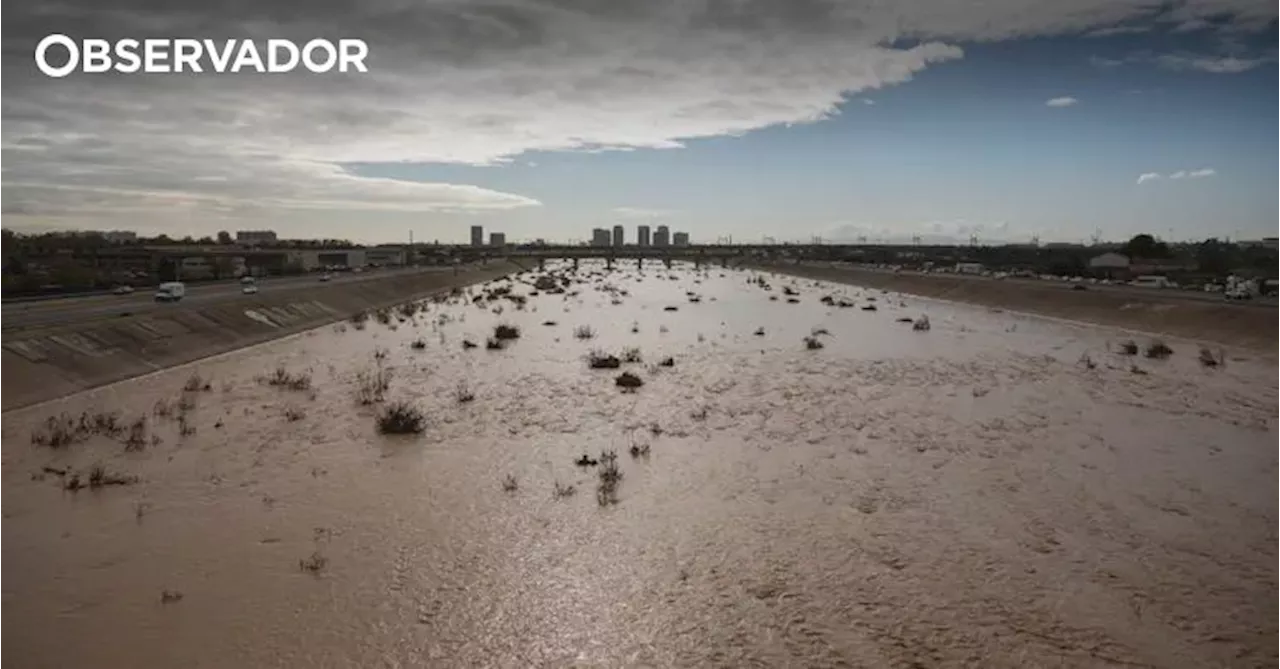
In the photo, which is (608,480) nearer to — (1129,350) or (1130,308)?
(1129,350)

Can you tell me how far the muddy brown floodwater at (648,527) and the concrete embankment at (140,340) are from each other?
1.24m

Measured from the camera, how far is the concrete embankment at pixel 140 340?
24.8 m

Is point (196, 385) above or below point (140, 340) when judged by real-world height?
below

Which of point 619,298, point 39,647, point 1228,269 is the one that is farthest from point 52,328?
point 1228,269

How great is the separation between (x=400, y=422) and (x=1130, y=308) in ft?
157

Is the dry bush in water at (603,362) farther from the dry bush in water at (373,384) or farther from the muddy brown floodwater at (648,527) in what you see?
the dry bush in water at (373,384)

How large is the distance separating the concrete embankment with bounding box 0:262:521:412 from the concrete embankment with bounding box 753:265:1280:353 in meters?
44.9

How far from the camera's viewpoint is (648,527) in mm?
13406

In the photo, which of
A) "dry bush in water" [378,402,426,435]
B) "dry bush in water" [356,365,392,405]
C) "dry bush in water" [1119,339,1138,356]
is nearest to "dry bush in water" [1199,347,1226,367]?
"dry bush in water" [1119,339,1138,356]

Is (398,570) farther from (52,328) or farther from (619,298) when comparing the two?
(619,298)

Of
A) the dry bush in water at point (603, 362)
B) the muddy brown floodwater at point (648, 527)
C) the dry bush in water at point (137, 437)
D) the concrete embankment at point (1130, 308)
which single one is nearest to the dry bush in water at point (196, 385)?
the muddy brown floodwater at point (648, 527)

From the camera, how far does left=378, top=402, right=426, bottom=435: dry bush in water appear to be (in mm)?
20109

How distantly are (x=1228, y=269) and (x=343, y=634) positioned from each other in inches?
4180

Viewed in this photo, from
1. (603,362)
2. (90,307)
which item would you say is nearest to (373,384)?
(603,362)
